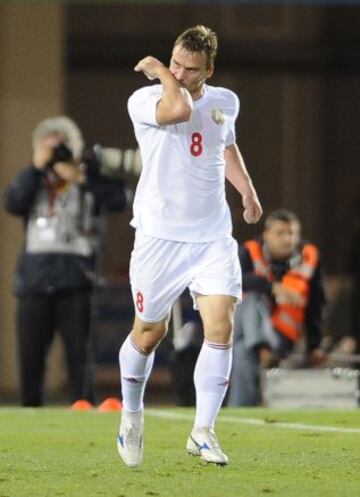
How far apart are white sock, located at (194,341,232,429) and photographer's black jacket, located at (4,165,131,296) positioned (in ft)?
14.5

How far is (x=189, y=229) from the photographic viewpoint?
868 centimetres

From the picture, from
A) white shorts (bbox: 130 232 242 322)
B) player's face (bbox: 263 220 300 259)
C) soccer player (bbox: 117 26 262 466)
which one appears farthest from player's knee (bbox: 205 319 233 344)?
player's face (bbox: 263 220 300 259)

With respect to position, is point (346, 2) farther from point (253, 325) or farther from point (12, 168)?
point (12, 168)

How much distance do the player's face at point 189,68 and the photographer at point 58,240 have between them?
4.36 meters

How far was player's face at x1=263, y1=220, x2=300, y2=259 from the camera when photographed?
1416 cm

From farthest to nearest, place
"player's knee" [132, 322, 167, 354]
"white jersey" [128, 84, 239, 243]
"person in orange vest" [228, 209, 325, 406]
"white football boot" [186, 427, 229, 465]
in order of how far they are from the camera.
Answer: "person in orange vest" [228, 209, 325, 406], "player's knee" [132, 322, 167, 354], "white jersey" [128, 84, 239, 243], "white football boot" [186, 427, 229, 465]

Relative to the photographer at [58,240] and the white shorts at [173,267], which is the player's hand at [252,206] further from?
the photographer at [58,240]

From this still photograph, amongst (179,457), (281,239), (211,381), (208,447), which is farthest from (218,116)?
(281,239)

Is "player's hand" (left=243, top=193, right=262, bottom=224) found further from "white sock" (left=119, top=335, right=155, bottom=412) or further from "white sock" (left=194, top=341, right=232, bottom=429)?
"white sock" (left=119, top=335, right=155, bottom=412)

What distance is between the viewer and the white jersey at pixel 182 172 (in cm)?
866

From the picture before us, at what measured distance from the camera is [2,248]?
70.3 ft

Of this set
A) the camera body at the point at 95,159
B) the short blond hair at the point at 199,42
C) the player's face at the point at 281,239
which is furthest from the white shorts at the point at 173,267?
the player's face at the point at 281,239

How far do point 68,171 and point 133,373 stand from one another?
4.30m

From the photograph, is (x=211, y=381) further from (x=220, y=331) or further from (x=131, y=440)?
(x=131, y=440)
